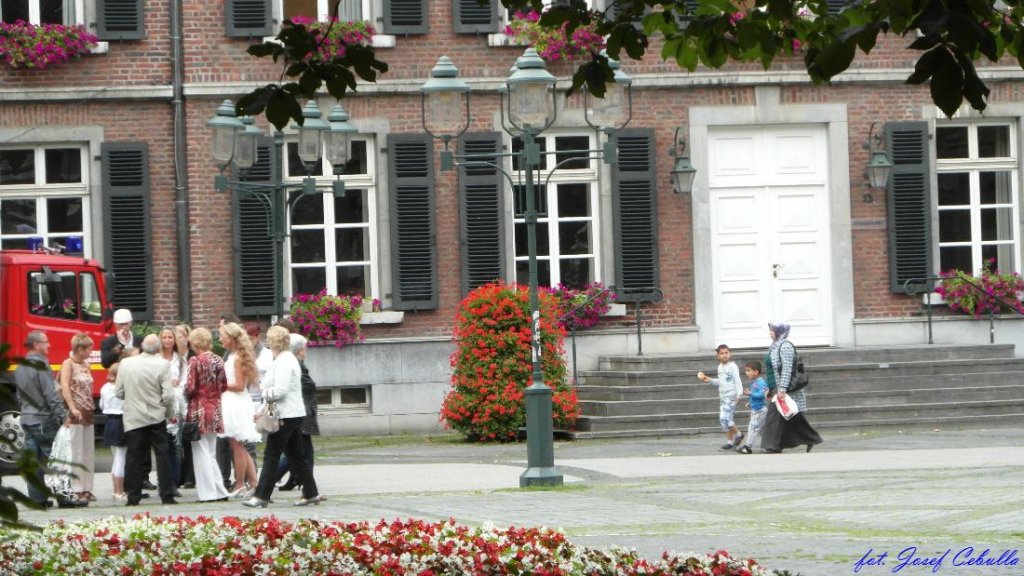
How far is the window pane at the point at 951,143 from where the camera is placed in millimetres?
24219

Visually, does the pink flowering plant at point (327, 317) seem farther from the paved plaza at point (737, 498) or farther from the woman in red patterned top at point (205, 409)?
the woman in red patterned top at point (205, 409)

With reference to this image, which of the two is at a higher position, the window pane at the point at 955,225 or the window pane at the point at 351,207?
the window pane at the point at 351,207

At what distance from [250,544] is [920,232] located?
16.6 meters

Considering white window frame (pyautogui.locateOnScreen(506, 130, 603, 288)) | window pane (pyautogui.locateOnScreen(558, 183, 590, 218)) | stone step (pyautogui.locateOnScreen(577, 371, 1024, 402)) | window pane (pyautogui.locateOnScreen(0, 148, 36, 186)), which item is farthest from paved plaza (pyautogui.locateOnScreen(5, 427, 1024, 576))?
window pane (pyautogui.locateOnScreen(0, 148, 36, 186))

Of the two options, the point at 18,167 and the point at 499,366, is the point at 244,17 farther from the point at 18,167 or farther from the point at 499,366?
the point at 499,366

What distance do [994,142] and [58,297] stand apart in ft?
41.4

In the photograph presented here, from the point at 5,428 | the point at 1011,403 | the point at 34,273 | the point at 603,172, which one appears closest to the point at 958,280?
the point at 1011,403

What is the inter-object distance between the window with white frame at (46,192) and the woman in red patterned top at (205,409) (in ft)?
27.5

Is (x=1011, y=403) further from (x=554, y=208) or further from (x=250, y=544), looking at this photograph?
(x=250, y=544)

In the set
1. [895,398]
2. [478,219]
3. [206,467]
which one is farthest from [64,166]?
[895,398]

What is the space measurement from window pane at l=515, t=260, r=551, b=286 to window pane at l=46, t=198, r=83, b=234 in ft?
18.6

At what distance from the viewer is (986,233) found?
24312 mm

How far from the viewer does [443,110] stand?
50.0ft

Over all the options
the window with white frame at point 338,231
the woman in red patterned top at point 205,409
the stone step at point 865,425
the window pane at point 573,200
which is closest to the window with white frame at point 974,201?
the stone step at point 865,425
